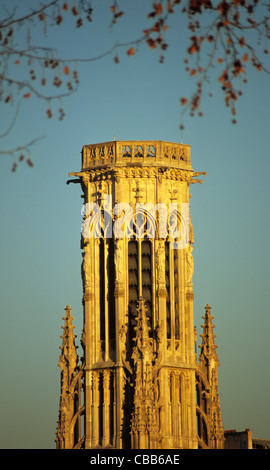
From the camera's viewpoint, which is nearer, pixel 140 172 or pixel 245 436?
pixel 140 172

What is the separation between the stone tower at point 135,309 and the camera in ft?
219

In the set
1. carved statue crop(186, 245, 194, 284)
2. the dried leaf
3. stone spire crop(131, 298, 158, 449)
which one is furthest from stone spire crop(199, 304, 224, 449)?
the dried leaf

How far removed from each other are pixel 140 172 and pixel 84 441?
14256mm

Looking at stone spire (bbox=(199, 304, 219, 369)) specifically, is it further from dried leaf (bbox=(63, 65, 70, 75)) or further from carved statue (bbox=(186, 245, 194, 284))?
dried leaf (bbox=(63, 65, 70, 75))

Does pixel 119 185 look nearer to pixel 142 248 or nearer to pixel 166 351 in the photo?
pixel 142 248

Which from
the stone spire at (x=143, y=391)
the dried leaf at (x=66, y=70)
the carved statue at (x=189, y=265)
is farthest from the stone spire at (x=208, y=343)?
the dried leaf at (x=66, y=70)

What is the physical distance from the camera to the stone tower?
66812 millimetres

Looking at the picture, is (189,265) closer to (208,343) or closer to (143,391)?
(208,343)

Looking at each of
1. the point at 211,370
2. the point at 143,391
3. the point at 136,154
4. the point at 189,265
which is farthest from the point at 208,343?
the point at 136,154

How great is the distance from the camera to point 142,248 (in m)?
68.2

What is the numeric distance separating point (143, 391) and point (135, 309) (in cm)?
466

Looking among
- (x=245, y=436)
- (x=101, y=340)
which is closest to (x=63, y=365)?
(x=101, y=340)

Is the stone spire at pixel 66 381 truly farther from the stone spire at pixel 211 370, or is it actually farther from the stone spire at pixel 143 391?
the stone spire at pixel 211 370

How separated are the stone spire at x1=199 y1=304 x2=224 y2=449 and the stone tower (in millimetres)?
54
